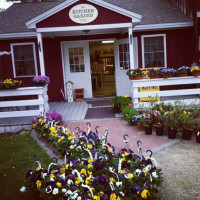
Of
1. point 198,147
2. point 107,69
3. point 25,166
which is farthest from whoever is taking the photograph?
point 107,69

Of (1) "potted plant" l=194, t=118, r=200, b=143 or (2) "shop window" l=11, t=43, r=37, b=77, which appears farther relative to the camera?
(2) "shop window" l=11, t=43, r=37, b=77

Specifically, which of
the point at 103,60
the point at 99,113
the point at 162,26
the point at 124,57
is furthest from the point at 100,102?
the point at 103,60

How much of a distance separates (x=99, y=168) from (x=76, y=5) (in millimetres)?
6530

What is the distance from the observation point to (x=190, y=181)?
4.55m

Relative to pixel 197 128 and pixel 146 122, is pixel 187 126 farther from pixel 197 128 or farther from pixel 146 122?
pixel 146 122

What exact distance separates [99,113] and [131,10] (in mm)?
5863

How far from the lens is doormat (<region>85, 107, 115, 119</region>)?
29.0ft

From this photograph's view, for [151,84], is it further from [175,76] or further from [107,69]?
[107,69]

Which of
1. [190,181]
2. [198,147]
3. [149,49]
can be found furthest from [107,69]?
[190,181]

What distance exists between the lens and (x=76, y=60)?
39.7ft

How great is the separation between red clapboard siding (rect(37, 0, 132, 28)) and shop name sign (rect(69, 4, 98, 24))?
12cm

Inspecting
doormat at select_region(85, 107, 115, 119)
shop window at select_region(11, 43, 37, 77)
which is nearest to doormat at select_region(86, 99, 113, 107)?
doormat at select_region(85, 107, 115, 119)

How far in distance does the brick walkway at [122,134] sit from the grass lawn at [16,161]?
1525 millimetres

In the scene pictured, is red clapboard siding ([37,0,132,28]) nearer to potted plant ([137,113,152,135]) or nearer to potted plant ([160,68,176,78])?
potted plant ([160,68,176,78])
